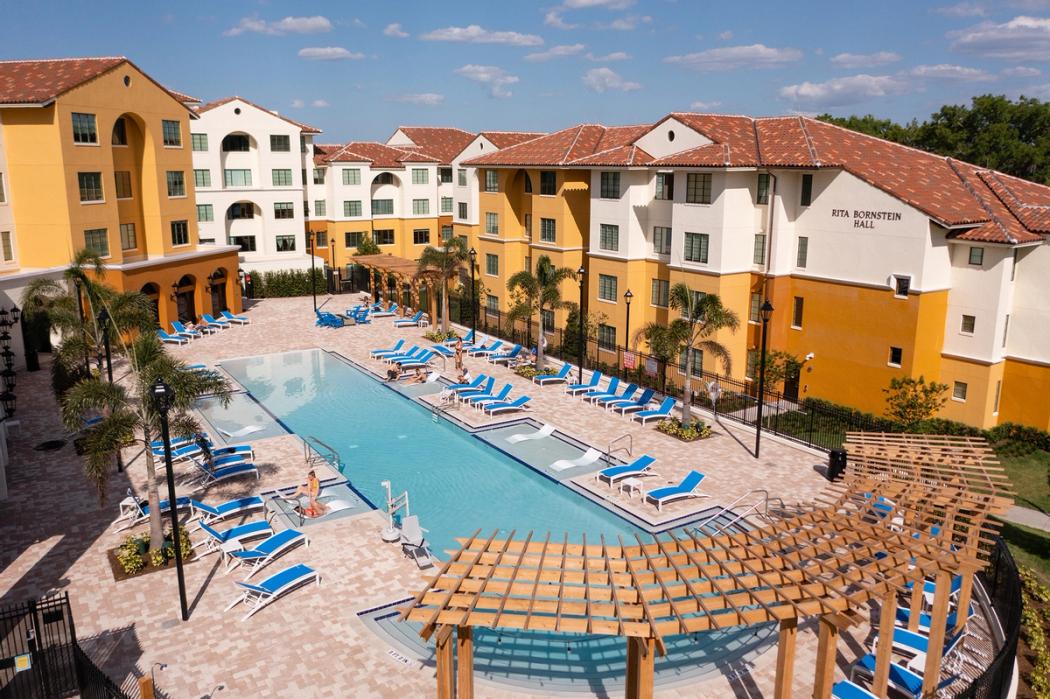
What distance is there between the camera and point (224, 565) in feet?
53.3

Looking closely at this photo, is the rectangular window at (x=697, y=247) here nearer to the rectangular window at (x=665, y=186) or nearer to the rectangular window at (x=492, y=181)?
the rectangular window at (x=665, y=186)

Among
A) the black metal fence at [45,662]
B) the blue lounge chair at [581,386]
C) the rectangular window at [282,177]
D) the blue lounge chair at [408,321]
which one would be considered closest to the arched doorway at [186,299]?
the blue lounge chair at [408,321]

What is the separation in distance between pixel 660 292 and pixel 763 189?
23.1 feet

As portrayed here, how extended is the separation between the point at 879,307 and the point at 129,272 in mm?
32519

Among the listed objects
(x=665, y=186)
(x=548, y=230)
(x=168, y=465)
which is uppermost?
(x=665, y=186)

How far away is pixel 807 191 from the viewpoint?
3072cm

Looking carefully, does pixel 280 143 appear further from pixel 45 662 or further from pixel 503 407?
pixel 45 662

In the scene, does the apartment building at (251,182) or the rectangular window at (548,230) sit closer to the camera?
the rectangular window at (548,230)

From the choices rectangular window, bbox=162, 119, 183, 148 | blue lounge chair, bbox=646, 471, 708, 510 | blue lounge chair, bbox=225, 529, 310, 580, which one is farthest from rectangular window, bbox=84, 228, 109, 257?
blue lounge chair, bbox=646, 471, 708, 510

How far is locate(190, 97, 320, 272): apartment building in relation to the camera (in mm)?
51062

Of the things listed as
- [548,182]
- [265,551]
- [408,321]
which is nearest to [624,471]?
[265,551]

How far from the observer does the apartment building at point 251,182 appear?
168 ft

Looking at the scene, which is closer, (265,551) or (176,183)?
(265,551)

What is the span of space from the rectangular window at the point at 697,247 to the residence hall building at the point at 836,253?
69 millimetres
